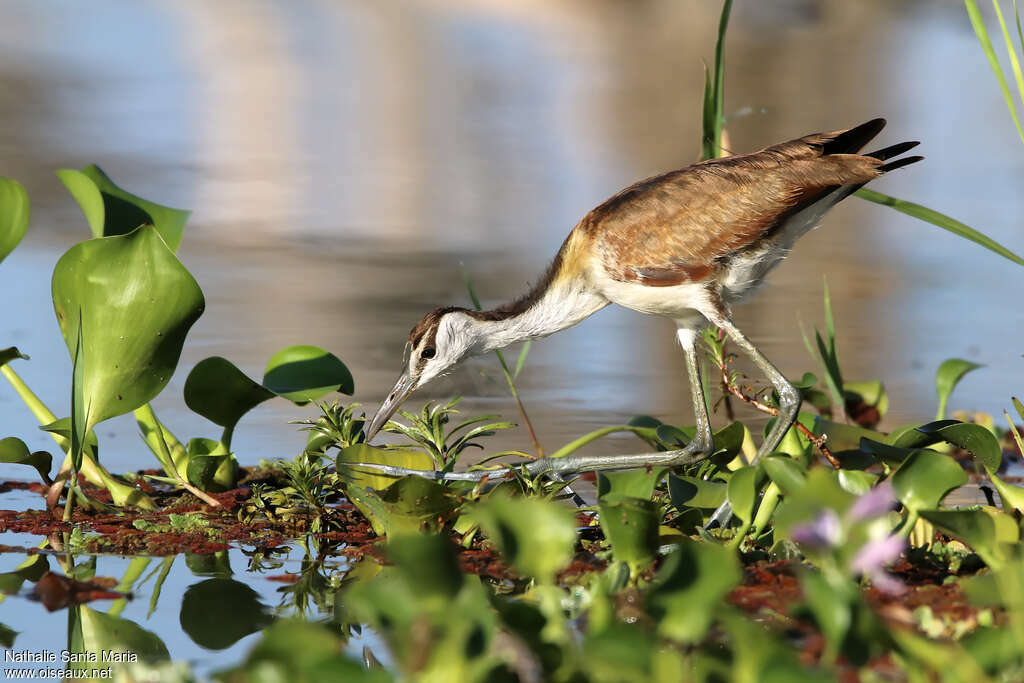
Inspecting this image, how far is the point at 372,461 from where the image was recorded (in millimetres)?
4414

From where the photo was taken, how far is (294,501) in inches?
176

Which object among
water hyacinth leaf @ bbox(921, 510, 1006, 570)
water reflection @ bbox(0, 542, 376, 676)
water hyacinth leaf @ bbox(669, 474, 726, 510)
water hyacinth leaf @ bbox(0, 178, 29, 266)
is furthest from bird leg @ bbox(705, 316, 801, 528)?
water hyacinth leaf @ bbox(0, 178, 29, 266)

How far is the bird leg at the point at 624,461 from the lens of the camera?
4.42 metres

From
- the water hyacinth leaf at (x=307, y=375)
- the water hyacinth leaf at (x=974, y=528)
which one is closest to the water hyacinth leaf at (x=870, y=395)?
the water hyacinth leaf at (x=307, y=375)

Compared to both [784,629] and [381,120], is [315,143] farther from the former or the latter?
[784,629]

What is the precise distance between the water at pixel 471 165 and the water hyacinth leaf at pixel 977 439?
164 centimetres

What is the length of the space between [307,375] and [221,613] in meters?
1.33

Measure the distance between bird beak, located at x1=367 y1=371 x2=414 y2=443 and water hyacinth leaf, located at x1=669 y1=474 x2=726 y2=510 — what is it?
1118 mm

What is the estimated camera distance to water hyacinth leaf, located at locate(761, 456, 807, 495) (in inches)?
142

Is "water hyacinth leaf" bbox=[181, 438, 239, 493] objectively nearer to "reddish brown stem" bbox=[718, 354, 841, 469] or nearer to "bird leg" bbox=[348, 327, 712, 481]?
"bird leg" bbox=[348, 327, 712, 481]

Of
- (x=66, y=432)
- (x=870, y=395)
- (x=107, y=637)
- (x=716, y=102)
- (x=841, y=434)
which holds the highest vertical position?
(x=716, y=102)

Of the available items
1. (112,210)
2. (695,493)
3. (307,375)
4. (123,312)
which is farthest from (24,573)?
(695,493)

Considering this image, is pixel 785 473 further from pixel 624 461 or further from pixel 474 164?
pixel 474 164

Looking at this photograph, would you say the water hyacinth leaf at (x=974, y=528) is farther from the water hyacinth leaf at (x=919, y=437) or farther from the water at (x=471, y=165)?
the water at (x=471, y=165)
